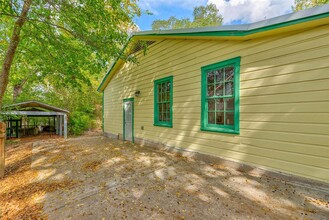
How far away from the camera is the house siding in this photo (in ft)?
8.61

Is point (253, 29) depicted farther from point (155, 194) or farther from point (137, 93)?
point (137, 93)

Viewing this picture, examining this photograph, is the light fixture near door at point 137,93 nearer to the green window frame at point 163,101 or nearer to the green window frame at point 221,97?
the green window frame at point 163,101

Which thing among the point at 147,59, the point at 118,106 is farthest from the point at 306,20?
the point at 118,106

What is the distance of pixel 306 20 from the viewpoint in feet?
8.41

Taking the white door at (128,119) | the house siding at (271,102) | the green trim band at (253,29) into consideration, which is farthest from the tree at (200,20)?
Result: the house siding at (271,102)

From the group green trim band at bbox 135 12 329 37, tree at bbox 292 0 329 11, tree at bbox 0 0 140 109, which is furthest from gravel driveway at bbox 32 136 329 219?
tree at bbox 292 0 329 11

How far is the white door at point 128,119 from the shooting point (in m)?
7.69

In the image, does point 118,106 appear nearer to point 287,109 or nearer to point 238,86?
point 238,86

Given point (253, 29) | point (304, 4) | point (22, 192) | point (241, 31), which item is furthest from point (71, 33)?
point (304, 4)

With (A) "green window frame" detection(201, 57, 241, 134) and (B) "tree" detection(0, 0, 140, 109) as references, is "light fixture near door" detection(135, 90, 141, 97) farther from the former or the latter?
(A) "green window frame" detection(201, 57, 241, 134)

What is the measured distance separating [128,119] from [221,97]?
5216 millimetres

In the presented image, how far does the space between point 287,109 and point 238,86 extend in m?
1.04

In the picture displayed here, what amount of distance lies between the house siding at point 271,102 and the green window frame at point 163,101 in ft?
1.25

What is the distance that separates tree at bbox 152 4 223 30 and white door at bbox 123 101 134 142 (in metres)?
17.4
